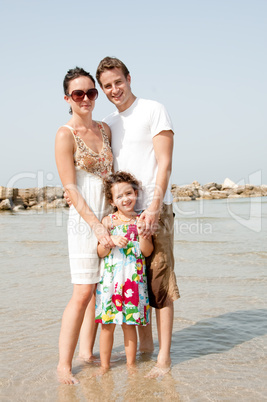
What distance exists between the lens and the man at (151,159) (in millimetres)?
3441

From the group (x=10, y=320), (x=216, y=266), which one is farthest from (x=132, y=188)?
(x=216, y=266)

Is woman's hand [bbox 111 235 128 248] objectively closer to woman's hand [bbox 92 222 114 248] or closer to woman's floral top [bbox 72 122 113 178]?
woman's hand [bbox 92 222 114 248]

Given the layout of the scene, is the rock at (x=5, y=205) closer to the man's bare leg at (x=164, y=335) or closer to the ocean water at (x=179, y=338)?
the ocean water at (x=179, y=338)

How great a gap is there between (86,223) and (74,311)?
0.71 metres

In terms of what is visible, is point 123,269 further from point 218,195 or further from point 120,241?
point 218,195

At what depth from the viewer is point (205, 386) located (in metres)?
3.27

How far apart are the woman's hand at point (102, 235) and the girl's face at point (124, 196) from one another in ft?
0.79

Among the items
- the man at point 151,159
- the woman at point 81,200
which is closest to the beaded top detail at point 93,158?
the woman at point 81,200

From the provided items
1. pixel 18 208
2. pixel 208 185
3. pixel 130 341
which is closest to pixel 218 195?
pixel 208 185

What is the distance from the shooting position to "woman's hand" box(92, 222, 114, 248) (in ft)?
10.9

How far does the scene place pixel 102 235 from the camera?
332 centimetres

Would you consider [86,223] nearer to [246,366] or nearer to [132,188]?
[132,188]

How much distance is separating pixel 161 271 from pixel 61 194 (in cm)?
2578

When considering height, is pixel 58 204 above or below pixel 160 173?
below
